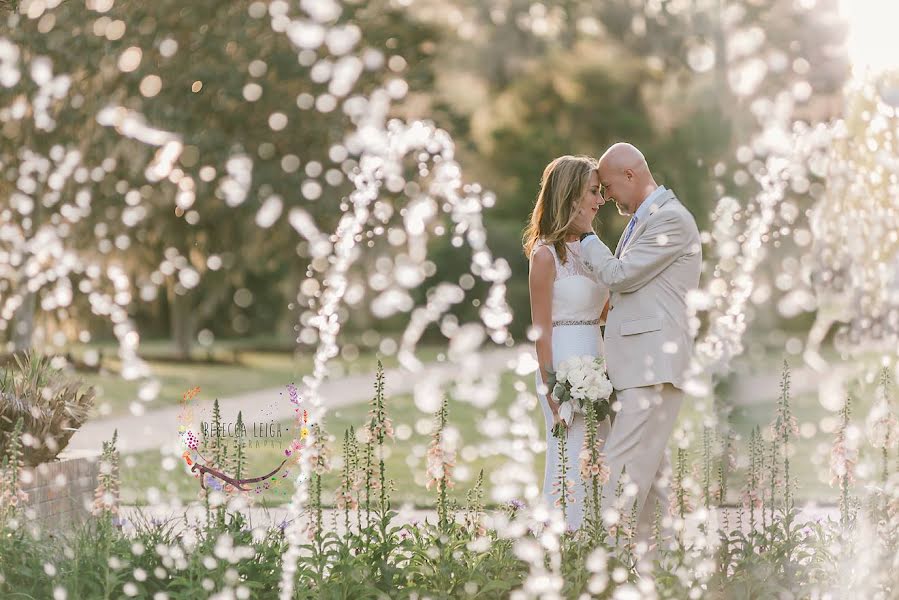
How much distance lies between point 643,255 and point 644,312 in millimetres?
243

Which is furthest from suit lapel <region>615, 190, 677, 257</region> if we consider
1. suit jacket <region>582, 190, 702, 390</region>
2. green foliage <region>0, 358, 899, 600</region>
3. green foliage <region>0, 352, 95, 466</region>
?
green foliage <region>0, 352, 95, 466</region>

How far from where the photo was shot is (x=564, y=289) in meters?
4.46

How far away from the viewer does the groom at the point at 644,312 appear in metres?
4.05

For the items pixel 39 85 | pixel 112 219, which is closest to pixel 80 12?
pixel 39 85

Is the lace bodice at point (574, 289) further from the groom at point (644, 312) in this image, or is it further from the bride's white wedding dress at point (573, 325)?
the groom at point (644, 312)

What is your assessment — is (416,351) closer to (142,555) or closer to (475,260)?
(475,260)

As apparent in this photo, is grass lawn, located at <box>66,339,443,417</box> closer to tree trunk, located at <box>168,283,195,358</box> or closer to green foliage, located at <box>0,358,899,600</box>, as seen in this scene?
tree trunk, located at <box>168,283,195,358</box>

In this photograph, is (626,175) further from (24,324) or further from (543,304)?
(24,324)

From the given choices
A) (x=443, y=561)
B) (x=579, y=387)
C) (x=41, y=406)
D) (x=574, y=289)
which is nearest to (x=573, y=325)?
(x=574, y=289)

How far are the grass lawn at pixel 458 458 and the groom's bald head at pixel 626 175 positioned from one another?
0.92 m

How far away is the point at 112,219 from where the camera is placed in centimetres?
1778

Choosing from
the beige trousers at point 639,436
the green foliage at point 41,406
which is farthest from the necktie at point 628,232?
the green foliage at point 41,406

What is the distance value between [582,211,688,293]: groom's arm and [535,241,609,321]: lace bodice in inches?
14.0

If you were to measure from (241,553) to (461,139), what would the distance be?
48.7ft
